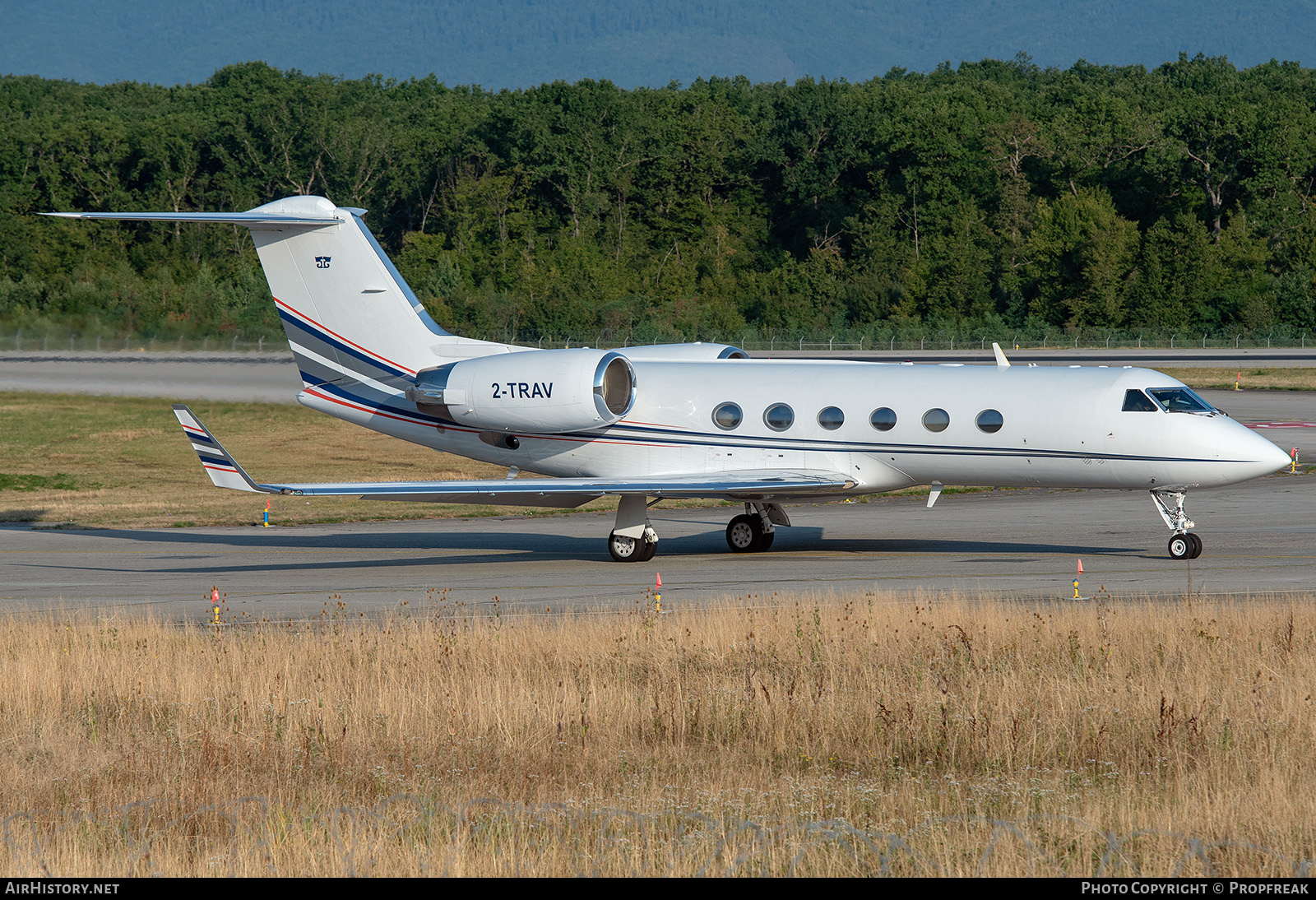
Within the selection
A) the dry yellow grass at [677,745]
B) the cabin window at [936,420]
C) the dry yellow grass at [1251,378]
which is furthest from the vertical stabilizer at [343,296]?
the dry yellow grass at [1251,378]

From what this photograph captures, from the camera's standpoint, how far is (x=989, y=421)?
21.5 m

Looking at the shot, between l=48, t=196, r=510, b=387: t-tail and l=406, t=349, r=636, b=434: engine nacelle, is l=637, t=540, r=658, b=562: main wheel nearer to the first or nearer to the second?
l=406, t=349, r=636, b=434: engine nacelle

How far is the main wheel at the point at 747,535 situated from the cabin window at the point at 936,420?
3.74 m

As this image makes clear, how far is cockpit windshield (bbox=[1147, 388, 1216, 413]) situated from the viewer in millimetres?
20734

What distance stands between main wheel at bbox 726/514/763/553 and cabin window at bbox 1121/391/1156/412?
21.3ft

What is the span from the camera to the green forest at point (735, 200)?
8588cm

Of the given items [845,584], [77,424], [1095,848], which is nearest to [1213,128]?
[77,424]

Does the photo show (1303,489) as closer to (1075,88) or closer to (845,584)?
(845,584)

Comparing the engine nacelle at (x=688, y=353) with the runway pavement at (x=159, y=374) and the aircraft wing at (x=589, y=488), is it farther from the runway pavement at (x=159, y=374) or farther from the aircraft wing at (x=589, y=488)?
the runway pavement at (x=159, y=374)

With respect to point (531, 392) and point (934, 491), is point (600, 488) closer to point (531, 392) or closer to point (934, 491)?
point (531, 392)

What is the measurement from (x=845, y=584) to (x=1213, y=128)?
80.2 m

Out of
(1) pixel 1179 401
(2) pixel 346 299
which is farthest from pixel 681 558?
(1) pixel 1179 401

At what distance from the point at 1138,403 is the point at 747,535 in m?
6.90

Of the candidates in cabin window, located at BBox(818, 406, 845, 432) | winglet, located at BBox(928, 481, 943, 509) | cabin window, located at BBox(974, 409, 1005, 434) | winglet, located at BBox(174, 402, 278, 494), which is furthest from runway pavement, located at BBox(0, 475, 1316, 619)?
cabin window, located at BBox(818, 406, 845, 432)
